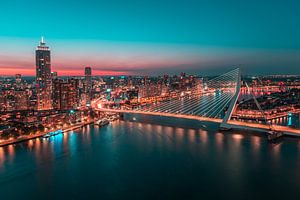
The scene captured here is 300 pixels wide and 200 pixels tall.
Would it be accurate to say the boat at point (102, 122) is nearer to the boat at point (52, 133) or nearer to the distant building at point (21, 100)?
the boat at point (52, 133)

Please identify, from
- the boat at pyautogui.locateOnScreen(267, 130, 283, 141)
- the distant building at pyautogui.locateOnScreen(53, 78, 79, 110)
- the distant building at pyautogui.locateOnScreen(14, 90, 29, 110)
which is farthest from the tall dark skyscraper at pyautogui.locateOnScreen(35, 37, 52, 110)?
the boat at pyautogui.locateOnScreen(267, 130, 283, 141)

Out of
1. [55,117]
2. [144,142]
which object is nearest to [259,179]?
[144,142]

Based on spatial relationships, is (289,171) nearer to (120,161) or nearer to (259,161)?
(259,161)

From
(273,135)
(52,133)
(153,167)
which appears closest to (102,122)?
(52,133)

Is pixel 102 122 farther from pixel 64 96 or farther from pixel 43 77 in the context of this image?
pixel 43 77

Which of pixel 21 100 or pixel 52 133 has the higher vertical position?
pixel 21 100

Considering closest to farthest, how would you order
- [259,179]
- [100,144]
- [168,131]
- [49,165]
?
[259,179], [49,165], [100,144], [168,131]
